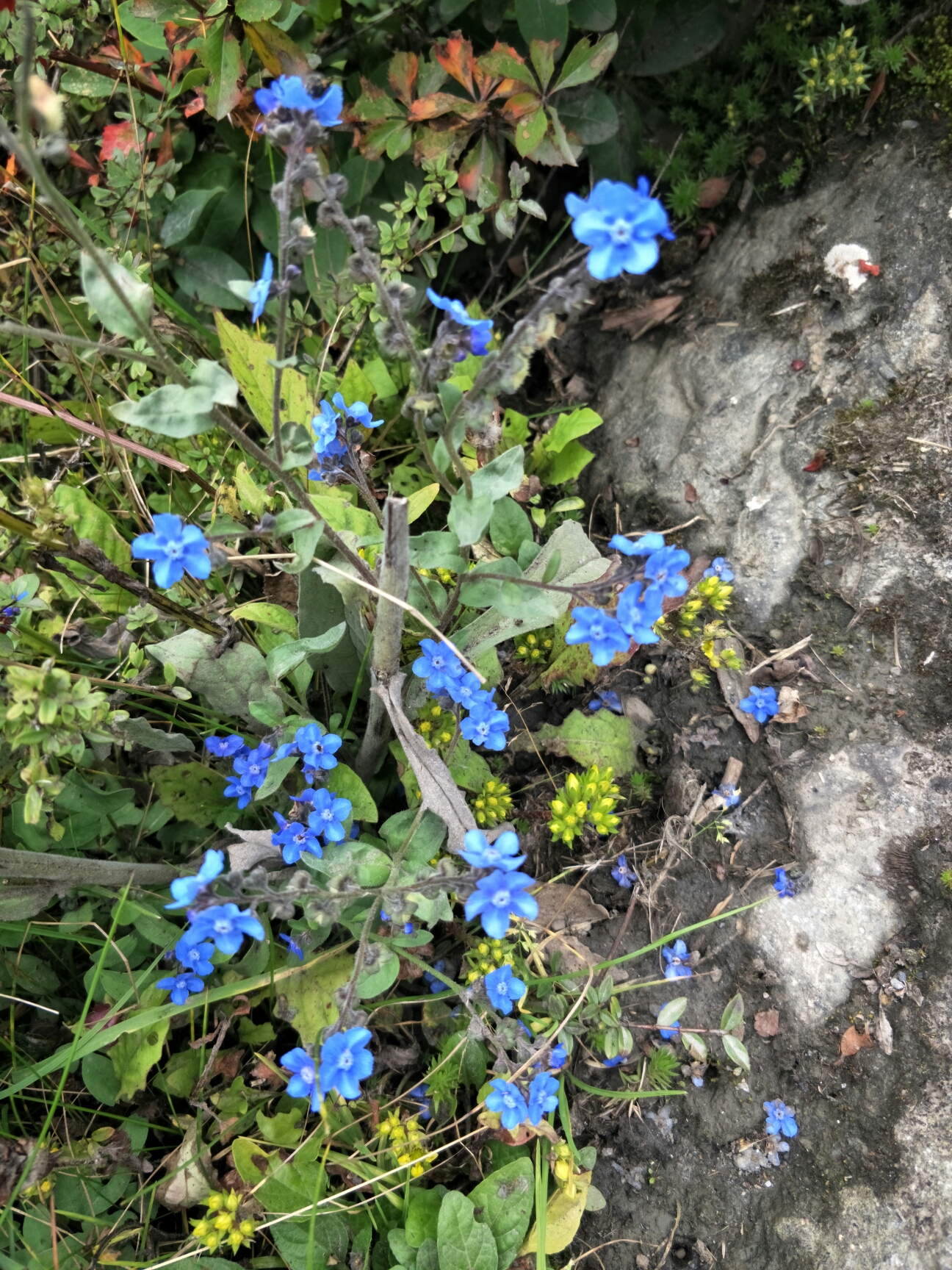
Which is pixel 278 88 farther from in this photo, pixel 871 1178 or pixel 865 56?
pixel 871 1178

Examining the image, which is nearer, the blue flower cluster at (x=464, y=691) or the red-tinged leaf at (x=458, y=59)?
the blue flower cluster at (x=464, y=691)

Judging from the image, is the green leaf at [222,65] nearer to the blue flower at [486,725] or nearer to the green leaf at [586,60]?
the green leaf at [586,60]

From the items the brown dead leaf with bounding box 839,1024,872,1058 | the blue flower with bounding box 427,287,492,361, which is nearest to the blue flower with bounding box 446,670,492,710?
the blue flower with bounding box 427,287,492,361

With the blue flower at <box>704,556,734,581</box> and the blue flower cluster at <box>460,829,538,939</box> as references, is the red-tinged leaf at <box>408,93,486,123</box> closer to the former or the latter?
the blue flower at <box>704,556,734,581</box>

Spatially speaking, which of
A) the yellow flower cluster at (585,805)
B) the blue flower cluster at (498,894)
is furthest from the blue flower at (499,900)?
the yellow flower cluster at (585,805)

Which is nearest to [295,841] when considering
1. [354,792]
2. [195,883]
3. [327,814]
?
[327,814]

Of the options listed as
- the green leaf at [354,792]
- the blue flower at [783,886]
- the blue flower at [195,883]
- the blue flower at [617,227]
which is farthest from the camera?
the blue flower at [783,886]

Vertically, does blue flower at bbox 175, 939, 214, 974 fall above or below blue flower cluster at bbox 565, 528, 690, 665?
below
